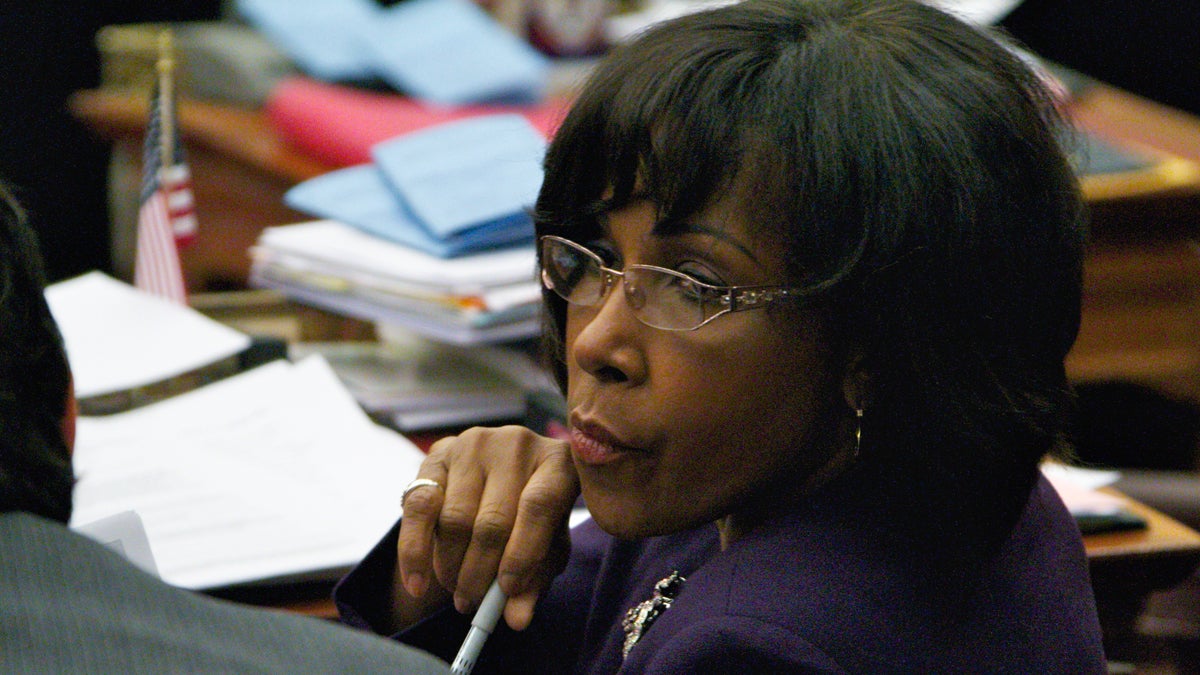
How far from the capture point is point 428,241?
1.69 m

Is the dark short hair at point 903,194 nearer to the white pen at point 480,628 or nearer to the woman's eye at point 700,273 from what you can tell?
the woman's eye at point 700,273

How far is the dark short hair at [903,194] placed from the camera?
2.52ft

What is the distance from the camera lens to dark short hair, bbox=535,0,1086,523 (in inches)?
30.3

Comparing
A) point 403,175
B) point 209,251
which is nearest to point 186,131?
point 209,251

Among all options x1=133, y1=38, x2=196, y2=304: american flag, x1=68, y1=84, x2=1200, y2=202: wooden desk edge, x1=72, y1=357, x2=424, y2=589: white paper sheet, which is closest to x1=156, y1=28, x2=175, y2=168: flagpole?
x1=133, y1=38, x2=196, y2=304: american flag

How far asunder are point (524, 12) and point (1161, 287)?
1763 mm

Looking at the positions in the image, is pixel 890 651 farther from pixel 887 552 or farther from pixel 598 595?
pixel 598 595

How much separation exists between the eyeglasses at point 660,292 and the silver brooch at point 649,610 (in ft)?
0.61

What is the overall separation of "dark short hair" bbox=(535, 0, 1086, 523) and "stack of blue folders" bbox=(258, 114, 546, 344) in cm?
73

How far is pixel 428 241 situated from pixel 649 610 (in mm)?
881

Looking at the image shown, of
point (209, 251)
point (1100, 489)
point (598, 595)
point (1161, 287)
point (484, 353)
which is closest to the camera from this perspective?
point (598, 595)

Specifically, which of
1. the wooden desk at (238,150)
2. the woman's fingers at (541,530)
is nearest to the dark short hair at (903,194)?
the woman's fingers at (541,530)

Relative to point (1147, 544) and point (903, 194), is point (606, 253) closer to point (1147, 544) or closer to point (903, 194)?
point (903, 194)

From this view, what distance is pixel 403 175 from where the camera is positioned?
5.96 ft
